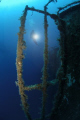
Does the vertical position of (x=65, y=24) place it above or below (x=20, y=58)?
above

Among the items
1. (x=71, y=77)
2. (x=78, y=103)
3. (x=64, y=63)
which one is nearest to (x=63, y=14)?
(x=64, y=63)

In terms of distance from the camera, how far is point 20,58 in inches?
115

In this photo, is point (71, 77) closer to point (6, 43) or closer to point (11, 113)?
point (11, 113)

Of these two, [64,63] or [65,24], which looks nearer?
[64,63]

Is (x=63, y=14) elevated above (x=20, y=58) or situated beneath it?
elevated above

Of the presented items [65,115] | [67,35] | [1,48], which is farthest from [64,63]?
[1,48]

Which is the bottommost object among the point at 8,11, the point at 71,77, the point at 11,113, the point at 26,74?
the point at 11,113

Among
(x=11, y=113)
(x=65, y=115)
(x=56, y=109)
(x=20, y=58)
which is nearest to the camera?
(x=20, y=58)

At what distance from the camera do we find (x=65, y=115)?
13.3ft

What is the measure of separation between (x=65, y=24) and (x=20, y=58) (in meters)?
2.23

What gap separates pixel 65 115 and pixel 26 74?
19.5 meters

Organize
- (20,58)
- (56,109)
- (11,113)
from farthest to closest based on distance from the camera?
1. (11,113)
2. (56,109)
3. (20,58)

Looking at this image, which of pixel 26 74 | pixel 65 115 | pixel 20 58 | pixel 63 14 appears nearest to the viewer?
pixel 20 58

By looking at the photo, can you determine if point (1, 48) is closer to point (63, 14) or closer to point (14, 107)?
point (14, 107)
